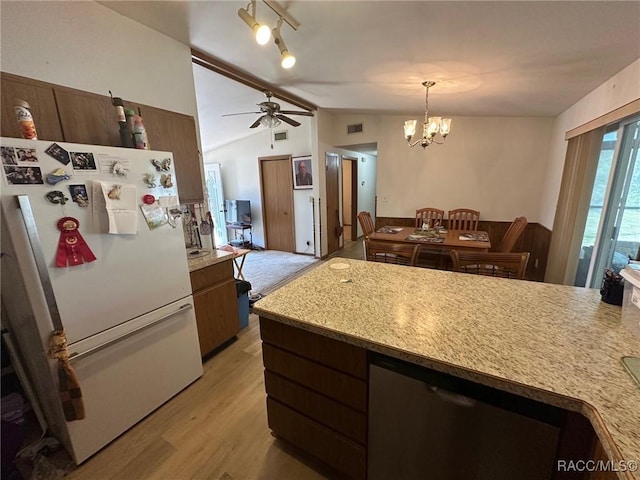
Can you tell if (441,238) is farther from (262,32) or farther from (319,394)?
(262,32)

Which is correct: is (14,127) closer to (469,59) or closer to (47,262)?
(47,262)

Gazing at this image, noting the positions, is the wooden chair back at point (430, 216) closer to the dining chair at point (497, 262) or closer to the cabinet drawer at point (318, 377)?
the dining chair at point (497, 262)

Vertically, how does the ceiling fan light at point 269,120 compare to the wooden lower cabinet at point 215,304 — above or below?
above

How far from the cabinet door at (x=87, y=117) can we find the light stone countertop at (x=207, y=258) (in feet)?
3.19

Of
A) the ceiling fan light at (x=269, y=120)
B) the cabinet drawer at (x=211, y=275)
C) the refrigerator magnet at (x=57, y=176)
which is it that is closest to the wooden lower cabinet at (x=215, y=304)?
the cabinet drawer at (x=211, y=275)

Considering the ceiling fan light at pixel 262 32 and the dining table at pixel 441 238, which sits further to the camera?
the dining table at pixel 441 238

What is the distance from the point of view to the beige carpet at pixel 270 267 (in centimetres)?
389

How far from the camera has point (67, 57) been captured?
1.61 m

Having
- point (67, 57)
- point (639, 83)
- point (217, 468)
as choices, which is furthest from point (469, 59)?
point (217, 468)

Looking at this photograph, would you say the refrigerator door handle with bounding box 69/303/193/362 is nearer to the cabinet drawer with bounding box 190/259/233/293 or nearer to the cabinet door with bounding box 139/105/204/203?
the cabinet drawer with bounding box 190/259/233/293

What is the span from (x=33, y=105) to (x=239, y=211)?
4292mm

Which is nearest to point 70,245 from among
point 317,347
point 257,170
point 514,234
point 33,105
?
point 33,105

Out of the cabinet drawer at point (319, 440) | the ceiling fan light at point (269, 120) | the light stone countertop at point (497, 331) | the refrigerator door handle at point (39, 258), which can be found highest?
the ceiling fan light at point (269, 120)

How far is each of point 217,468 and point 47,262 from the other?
1355 mm
